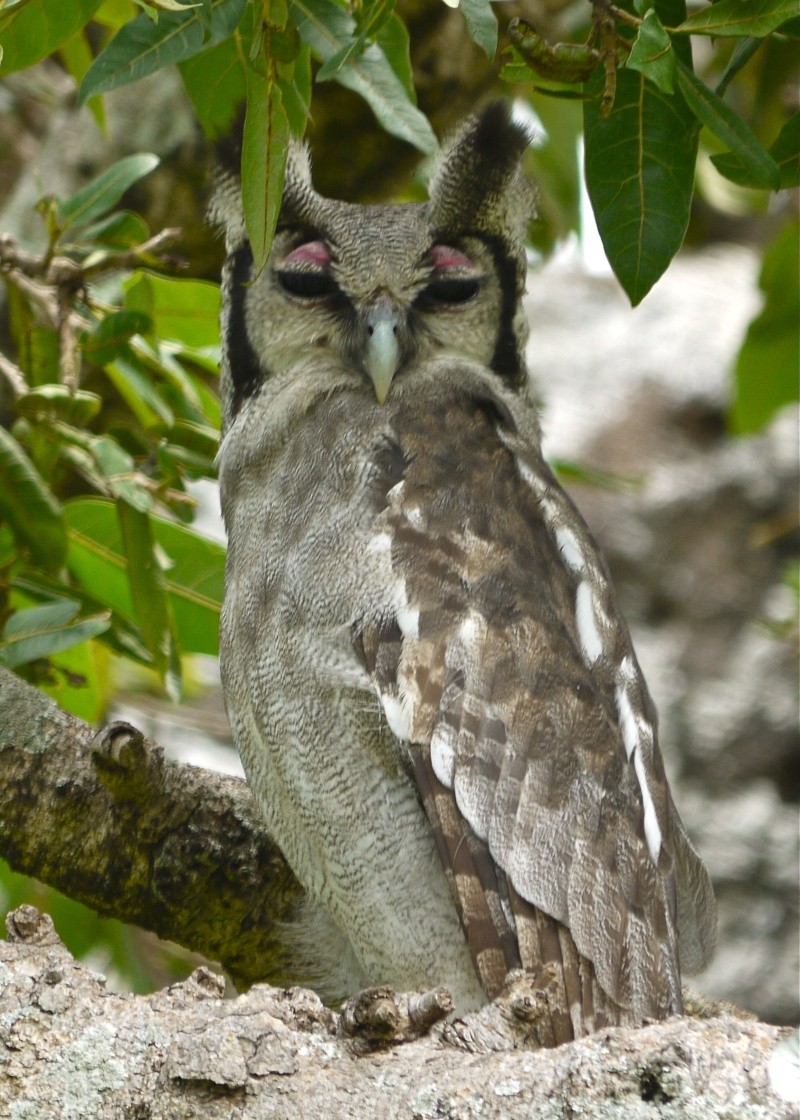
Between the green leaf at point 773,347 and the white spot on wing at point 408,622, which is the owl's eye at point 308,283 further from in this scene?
the green leaf at point 773,347

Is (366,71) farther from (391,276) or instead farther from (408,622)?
(408,622)

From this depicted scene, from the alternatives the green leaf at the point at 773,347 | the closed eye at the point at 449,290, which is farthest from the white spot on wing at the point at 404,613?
the green leaf at the point at 773,347

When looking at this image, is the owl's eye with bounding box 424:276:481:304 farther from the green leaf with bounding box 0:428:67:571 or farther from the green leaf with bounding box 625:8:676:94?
the green leaf with bounding box 625:8:676:94

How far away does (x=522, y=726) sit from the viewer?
9.10 ft

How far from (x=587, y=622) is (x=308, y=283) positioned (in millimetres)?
1067

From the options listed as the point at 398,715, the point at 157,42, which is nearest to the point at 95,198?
the point at 157,42

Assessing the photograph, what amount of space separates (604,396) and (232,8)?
29.2ft

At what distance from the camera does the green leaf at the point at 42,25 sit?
6.97 ft

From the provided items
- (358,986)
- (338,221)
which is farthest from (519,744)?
(338,221)

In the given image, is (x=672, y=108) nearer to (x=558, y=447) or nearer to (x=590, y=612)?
(x=590, y=612)

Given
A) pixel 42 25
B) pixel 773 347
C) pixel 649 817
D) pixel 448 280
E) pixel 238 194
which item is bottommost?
pixel 649 817

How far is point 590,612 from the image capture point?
10.1 feet

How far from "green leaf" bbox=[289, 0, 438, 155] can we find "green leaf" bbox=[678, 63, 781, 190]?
516 millimetres

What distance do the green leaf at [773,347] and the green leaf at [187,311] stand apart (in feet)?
6.26
